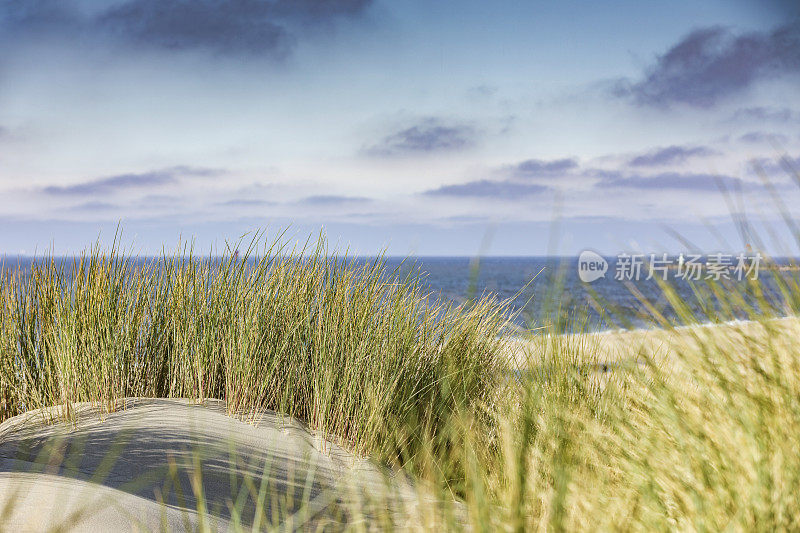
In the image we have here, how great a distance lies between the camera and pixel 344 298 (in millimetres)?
3658

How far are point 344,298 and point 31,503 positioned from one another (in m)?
1.92

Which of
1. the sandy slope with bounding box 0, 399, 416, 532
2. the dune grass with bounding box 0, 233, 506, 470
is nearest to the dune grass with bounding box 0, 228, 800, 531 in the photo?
the dune grass with bounding box 0, 233, 506, 470

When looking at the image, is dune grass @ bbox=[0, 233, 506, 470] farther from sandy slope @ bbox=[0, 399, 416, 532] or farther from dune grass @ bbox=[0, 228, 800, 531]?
sandy slope @ bbox=[0, 399, 416, 532]

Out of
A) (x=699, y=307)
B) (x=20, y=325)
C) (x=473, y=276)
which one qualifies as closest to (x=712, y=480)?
(x=699, y=307)

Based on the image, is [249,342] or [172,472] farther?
[249,342]

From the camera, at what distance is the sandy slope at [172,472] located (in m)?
2.18

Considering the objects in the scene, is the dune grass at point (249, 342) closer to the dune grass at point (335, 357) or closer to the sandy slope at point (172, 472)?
the dune grass at point (335, 357)

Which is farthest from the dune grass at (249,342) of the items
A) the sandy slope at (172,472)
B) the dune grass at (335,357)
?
the sandy slope at (172,472)

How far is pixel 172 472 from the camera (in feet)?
7.91

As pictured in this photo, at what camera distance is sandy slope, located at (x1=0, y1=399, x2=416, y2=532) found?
218cm

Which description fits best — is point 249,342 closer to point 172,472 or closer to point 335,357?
point 335,357

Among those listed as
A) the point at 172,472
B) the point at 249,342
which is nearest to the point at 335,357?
the point at 249,342

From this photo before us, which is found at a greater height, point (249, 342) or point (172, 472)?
point (249, 342)

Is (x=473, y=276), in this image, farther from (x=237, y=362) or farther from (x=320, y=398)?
(x=237, y=362)
